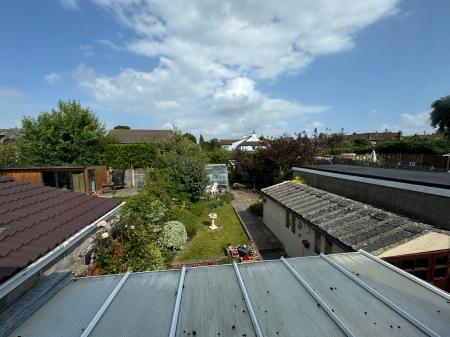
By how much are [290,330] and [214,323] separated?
89cm

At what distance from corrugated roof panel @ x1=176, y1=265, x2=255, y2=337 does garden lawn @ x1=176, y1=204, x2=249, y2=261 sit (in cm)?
826

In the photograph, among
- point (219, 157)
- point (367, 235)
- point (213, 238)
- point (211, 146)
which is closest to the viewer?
point (367, 235)

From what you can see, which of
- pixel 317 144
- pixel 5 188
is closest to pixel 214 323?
pixel 5 188

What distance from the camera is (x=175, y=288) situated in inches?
149

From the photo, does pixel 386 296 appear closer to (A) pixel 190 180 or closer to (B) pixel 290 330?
(B) pixel 290 330

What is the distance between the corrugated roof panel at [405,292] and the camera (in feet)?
10.2

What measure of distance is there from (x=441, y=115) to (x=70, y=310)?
52.5 metres

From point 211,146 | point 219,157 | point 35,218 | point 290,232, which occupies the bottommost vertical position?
point 290,232

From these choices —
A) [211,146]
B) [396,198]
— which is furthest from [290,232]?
[211,146]

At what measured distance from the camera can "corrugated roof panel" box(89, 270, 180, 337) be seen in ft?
9.61

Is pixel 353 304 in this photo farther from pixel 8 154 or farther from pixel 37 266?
pixel 8 154

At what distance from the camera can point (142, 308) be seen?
10.9ft

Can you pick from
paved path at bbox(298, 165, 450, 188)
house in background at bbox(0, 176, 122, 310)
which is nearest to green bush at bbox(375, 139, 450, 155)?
paved path at bbox(298, 165, 450, 188)

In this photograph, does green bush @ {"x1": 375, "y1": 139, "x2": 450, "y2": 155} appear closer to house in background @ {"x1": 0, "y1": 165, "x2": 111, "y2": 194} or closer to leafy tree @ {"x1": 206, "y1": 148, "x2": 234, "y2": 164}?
leafy tree @ {"x1": 206, "y1": 148, "x2": 234, "y2": 164}
